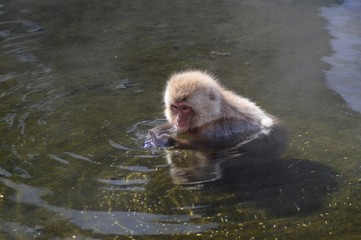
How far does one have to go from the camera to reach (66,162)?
5.12m

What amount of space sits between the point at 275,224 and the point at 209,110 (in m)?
1.82

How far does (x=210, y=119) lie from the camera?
5891 mm

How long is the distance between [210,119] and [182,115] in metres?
0.24

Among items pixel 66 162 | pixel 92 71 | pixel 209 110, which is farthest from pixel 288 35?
pixel 66 162

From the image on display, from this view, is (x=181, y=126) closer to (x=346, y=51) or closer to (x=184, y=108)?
(x=184, y=108)

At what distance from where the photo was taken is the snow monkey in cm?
569

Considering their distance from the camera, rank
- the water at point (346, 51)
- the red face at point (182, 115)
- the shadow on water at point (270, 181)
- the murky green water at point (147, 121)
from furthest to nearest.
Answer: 1. the water at point (346, 51)
2. the red face at point (182, 115)
3. the shadow on water at point (270, 181)
4. the murky green water at point (147, 121)

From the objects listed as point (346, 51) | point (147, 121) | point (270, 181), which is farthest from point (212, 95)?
point (346, 51)

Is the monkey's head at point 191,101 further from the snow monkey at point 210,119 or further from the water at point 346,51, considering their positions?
the water at point 346,51

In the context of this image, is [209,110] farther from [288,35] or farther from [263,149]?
[288,35]

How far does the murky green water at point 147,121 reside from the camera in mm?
4262

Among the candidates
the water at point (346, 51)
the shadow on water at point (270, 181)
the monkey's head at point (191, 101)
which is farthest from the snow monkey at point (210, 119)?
the water at point (346, 51)

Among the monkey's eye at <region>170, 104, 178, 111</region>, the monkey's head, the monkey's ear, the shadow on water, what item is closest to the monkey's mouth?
the monkey's head

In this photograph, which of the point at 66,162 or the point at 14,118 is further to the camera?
the point at 14,118
